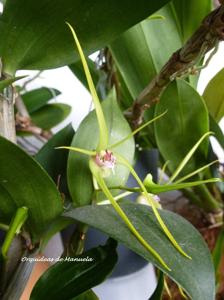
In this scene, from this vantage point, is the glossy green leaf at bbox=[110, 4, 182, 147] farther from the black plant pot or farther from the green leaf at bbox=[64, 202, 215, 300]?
the green leaf at bbox=[64, 202, 215, 300]

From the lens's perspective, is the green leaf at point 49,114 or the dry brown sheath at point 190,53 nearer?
the dry brown sheath at point 190,53

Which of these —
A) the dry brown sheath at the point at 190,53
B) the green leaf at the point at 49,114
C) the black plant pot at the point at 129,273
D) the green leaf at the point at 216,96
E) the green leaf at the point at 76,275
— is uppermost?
the dry brown sheath at the point at 190,53

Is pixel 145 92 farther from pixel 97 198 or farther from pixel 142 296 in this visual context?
pixel 142 296

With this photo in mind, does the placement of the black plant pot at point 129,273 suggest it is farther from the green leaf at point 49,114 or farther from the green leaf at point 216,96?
the green leaf at point 49,114

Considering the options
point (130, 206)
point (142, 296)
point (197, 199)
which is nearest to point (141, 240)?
point (130, 206)

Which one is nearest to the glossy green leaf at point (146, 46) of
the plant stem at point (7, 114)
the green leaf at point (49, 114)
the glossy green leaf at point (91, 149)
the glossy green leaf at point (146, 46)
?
the glossy green leaf at point (146, 46)
